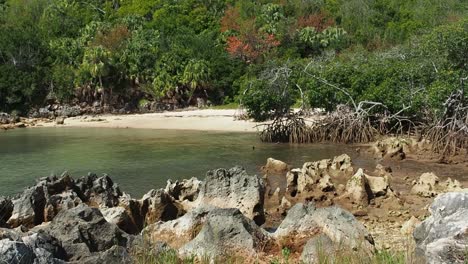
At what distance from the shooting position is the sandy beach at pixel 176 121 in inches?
1425

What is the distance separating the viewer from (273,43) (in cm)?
5059

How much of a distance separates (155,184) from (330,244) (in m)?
11.0

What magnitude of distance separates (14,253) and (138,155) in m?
20.7

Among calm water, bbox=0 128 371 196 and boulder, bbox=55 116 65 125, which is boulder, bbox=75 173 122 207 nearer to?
calm water, bbox=0 128 371 196

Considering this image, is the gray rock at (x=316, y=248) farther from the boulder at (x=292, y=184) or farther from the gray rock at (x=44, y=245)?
the boulder at (x=292, y=184)

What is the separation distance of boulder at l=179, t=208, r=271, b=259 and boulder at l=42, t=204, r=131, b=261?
0.88 metres

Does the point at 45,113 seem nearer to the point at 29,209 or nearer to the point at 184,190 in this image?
the point at 184,190

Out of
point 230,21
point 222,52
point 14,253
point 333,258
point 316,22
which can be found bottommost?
point 333,258

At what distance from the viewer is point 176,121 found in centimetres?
3962

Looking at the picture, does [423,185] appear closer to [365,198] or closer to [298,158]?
[365,198]

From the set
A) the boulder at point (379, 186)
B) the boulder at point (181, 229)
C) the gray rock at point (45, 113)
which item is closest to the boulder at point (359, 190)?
the boulder at point (379, 186)

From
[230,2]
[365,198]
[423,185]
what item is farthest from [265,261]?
[230,2]

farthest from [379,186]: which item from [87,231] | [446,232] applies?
[446,232]

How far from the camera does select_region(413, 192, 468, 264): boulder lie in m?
4.70
